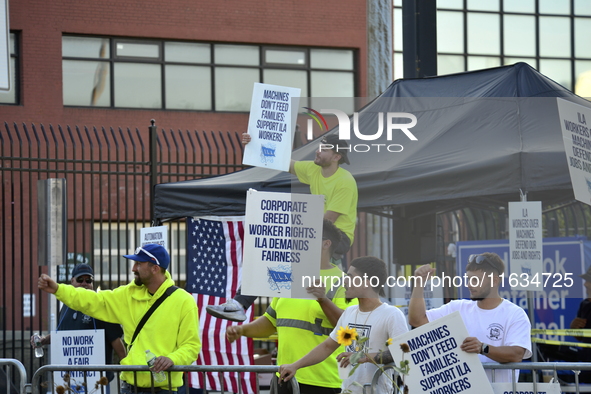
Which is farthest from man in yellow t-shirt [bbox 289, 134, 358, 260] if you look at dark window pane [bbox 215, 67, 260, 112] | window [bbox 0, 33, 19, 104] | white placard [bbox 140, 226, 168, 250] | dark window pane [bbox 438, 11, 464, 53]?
dark window pane [bbox 438, 11, 464, 53]

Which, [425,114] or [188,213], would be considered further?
[188,213]

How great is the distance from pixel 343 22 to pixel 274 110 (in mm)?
16643

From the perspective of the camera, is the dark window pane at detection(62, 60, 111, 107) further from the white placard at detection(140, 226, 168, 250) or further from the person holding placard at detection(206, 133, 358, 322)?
the person holding placard at detection(206, 133, 358, 322)

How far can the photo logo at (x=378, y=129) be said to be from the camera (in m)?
5.50

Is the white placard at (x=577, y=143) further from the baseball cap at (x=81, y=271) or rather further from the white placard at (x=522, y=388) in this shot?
the baseball cap at (x=81, y=271)

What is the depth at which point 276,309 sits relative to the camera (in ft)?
19.1

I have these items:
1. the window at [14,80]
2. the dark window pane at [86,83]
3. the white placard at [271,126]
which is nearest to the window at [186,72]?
the dark window pane at [86,83]

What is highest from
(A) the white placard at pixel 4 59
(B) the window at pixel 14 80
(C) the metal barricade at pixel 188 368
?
(B) the window at pixel 14 80

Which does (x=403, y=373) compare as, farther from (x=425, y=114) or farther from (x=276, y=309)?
(x=425, y=114)

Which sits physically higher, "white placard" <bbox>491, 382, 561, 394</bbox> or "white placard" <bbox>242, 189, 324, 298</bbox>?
"white placard" <bbox>242, 189, 324, 298</bbox>

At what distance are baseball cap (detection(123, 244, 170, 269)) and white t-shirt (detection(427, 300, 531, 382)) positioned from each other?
2.00m

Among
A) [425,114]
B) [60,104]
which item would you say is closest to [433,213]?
[425,114]

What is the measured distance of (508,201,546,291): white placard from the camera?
5.32 meters

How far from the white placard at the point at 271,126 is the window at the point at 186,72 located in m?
15.1
